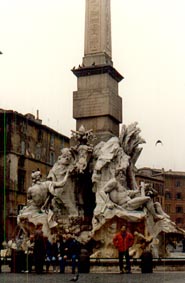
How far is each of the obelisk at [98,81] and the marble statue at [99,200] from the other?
738mm

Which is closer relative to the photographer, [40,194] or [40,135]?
[40,194]

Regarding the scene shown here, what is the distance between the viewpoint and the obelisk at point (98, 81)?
76.2ft

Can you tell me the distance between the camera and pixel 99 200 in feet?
68.8

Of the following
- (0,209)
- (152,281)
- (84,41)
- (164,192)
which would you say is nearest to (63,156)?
(84,41)

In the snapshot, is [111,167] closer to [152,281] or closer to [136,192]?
[136,192]

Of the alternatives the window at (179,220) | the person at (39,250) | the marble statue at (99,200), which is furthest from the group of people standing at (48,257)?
the window at (179,220)

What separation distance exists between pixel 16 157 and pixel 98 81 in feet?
90.6

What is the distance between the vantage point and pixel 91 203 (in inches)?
904

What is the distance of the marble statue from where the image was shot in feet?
67.6

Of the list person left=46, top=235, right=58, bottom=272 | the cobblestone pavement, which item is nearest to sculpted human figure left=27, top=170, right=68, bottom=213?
person left=46, top=235, right=58, bottom=272

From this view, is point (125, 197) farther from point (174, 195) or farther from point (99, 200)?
point (174, 195)

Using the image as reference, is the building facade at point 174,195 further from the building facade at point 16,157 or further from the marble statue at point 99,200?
the marble statue at point 99,200

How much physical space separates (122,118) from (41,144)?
101ft

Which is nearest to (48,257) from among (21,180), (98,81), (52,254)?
(52,254)
